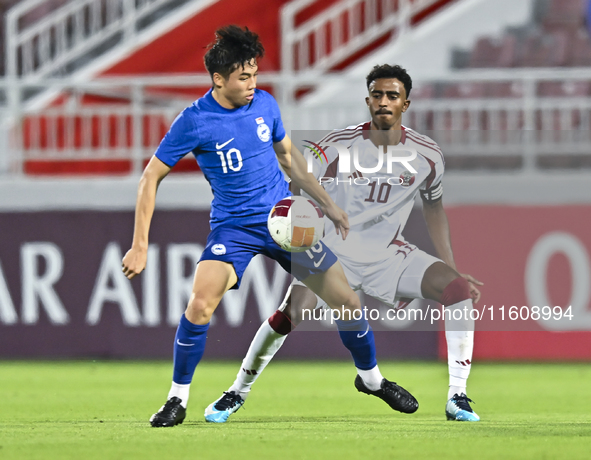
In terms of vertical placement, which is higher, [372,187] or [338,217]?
[372,187]

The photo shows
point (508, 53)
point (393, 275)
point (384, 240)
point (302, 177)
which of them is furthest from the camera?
point (508, 53)

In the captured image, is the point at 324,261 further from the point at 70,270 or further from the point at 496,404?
the point at 70,270

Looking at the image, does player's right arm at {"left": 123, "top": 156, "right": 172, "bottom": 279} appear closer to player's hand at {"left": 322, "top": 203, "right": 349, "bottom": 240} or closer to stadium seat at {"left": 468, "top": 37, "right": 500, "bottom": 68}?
player's hand at {"left": 322, "top": 203, "right": 349, "bottom": 240}

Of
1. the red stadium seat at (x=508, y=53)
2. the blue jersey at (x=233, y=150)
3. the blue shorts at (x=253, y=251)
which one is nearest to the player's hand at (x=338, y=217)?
the blue shorts at (x=253, y=251)

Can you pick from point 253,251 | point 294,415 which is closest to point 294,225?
point 253,251

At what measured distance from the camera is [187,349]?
5.59 meters

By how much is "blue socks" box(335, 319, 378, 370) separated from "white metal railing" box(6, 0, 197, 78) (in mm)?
7673

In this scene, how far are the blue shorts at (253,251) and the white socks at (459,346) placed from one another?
0.72 metres

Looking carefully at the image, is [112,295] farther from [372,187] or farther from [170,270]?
[372,187]

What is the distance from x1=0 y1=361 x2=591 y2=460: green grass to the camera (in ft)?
15.4

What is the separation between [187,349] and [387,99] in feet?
5.93

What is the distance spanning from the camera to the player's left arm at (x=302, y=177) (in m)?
5.92

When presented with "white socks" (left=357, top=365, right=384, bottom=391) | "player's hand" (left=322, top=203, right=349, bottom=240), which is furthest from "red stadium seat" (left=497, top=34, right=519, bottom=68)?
"white socks" (left=357, top=365, right=384, bottom=391)

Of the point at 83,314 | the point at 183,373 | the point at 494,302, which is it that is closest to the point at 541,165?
the point at 494,302
